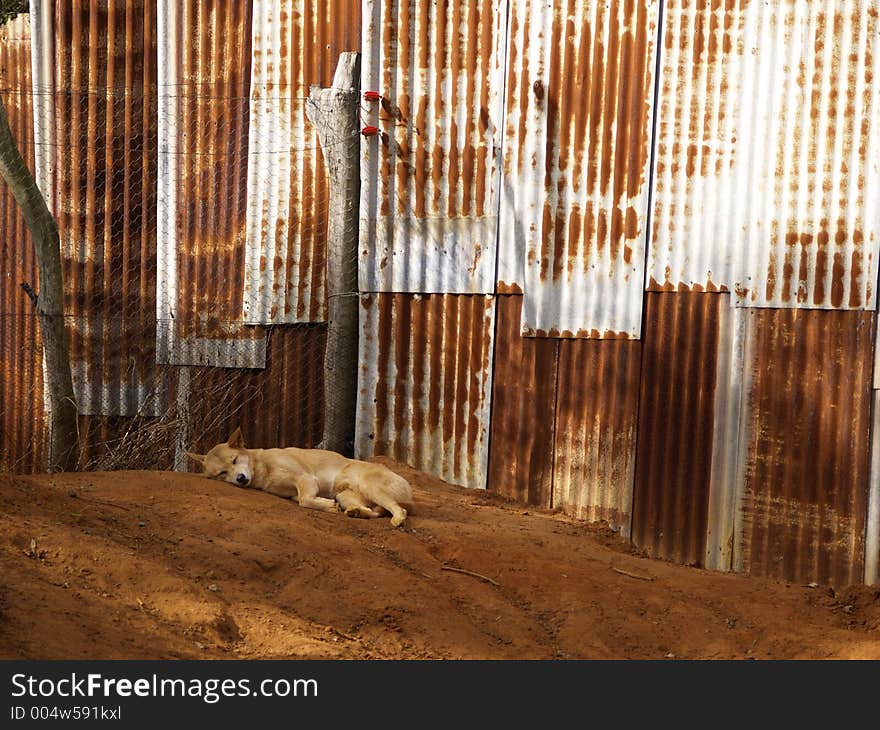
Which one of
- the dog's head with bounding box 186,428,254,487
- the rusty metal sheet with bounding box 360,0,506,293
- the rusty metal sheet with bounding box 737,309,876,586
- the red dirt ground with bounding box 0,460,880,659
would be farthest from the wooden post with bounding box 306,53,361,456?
the rusty metal sheet with bounding box 737,309,876,586

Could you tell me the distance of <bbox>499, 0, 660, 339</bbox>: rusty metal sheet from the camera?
7914mm

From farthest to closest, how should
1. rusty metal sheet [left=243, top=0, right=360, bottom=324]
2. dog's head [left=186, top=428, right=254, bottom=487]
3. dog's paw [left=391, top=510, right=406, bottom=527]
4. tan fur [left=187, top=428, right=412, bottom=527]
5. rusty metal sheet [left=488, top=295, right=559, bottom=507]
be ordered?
rusty metal sheet [left=243, top=0, right=360, bottom=324] → rusty metal sheet [left=488, top=295, right=559, bottom=507] → dog's head [left=186, top=428, right=254, bottom=487] → tan fur [left=187, top=428, right=412, bottom=527] → dog's paw [left=391, top=510, right=406, bottom=527]

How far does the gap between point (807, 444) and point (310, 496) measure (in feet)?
12.5

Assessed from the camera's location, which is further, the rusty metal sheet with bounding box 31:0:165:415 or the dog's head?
the rusty metal sheet with bounding box 31:0:165:415

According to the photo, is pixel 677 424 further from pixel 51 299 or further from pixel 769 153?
pixel 51 299

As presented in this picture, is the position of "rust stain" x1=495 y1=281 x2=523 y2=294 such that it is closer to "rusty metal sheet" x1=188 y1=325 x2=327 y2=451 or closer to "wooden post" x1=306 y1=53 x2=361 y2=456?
"wooden post" x1=306 y1=53 x2=361 y2=456

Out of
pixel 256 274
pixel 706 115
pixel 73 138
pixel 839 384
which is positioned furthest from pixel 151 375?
pixel 839 384

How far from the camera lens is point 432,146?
849 centimetres

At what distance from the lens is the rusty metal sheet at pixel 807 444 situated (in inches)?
292

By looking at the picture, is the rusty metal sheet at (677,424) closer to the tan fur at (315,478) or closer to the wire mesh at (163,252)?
the tan fur at (315,478)

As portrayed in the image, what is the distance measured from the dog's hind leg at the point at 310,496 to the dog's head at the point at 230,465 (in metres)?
0.41

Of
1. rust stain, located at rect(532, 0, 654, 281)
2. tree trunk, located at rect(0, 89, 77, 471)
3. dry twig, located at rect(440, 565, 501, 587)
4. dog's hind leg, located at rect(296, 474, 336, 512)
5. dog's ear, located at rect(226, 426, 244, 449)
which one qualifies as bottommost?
dry twig, located at rect(440, 565, 501, 587)

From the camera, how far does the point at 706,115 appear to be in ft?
25.4

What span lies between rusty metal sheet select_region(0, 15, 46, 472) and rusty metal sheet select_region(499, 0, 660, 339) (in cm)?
485
